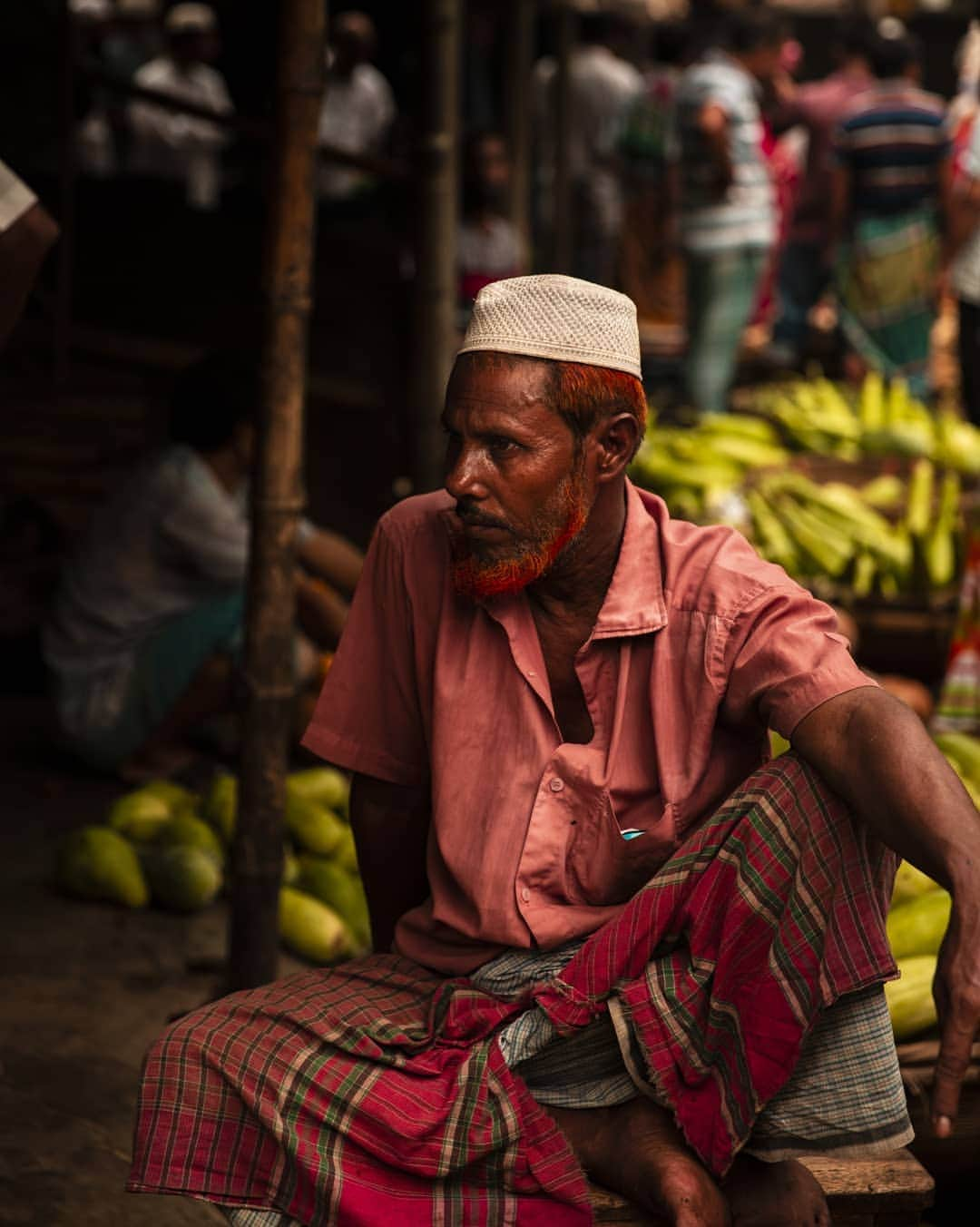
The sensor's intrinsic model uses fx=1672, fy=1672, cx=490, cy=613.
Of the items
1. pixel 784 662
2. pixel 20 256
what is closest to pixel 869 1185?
pixel 784 662

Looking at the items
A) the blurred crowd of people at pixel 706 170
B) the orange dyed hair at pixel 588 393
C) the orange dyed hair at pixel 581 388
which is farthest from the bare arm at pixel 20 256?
the blurred crowd of people at pixel 706 170

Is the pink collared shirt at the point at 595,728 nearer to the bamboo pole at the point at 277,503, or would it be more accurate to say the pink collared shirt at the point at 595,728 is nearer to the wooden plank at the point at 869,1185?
the wooden plank at the point at 869,1185

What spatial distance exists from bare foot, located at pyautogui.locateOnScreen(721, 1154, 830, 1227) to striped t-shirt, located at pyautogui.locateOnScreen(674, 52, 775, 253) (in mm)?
6688

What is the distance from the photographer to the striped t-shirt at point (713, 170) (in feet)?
26.8

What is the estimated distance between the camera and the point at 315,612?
5273 millimetres

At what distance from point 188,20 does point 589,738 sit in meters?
8.68

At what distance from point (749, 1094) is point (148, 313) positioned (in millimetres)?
6075

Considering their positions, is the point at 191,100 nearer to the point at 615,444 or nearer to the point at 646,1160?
the point at 615,444

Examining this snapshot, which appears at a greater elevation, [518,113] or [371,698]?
[518,113]

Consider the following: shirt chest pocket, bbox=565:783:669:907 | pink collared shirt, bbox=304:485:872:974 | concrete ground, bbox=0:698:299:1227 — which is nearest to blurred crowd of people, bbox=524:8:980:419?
concrete ground, bbox=0:698:299:1227

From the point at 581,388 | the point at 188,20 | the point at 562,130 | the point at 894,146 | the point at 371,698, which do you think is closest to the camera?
the point at 581,388

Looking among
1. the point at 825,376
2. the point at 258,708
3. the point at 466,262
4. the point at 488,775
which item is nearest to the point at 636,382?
the point at 488,775

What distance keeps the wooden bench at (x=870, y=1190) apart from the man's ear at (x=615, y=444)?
3.20 ft

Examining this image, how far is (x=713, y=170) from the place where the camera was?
8.21 m
